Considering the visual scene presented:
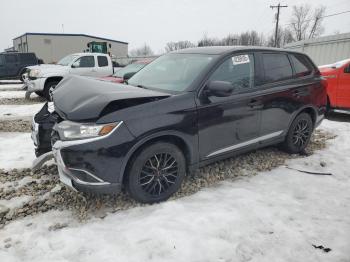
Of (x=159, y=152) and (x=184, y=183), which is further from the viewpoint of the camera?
(x=184, y=183)

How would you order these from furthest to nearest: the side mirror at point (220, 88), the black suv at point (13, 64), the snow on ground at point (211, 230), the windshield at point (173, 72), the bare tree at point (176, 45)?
the bare tree at point (176, 45) → the black suv at point (13, 64) → the windshield at point (173, 72) → the side mirror at point (220, 88) → the snow on ground at point (211, 230)

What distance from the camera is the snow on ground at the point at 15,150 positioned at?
15.8 feet

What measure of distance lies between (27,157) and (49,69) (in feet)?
22.1

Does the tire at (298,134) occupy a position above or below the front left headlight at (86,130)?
below

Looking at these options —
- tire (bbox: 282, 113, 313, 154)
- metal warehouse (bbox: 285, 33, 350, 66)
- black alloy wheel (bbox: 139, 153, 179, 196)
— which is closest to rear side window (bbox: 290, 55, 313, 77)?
tire (bbox: 282, 113, 313, 154)

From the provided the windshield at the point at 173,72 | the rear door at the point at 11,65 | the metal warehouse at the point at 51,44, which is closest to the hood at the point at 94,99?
the windshield at the point at 173,72

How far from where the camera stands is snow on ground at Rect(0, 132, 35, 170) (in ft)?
15.8

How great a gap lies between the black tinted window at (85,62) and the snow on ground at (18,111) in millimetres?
2631

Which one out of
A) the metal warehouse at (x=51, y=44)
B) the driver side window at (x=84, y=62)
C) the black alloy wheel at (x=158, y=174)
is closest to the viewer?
the black alloy wheel at (x=158, y=174)

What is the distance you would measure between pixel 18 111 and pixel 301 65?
8.04 metres

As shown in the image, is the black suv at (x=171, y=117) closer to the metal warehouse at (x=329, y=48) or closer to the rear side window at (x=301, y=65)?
the rear side window at (x=301, y=65)

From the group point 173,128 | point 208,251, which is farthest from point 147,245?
point 173,128

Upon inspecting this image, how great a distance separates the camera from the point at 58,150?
3.18 m

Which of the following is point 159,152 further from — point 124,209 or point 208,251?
point 208,251
